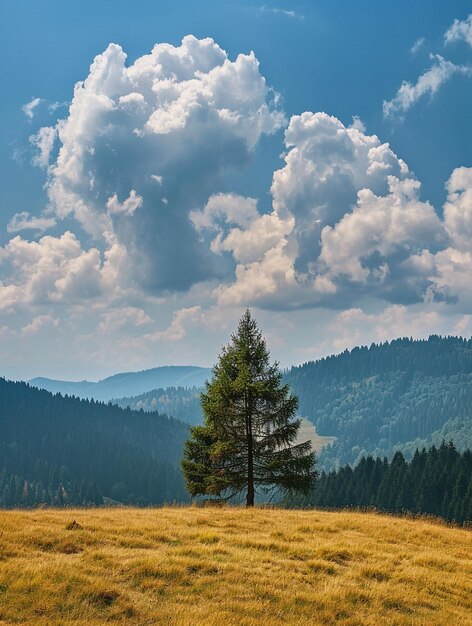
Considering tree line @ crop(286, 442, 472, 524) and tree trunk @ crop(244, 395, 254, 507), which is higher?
tree trunk @ crop(244, 395, 254, 507)

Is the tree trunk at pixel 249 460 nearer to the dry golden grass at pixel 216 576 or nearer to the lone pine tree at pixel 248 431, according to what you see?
the lone pine tree at pixel 248 431

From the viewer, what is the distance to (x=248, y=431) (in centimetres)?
3114

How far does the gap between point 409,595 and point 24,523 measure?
37.2 feet

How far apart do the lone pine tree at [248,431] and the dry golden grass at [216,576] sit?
12310 mm

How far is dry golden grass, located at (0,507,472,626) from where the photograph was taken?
970cm

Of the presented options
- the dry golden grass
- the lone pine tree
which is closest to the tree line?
the lone pine tree

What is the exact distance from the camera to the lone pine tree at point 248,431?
3091cm

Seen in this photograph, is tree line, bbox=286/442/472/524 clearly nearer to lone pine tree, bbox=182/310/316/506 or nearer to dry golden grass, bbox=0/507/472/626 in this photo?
lone pine tree, bbox=182/310/316/506

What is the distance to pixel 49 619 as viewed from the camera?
8.91 m

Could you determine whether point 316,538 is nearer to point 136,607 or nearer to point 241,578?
point 241,578

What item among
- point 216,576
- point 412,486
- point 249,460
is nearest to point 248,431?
point 249,460

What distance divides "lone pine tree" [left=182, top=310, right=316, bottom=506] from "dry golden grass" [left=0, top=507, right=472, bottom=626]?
12.3 m

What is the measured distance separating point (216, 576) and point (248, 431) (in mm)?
19297

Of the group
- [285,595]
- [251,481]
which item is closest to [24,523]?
[285,595]
